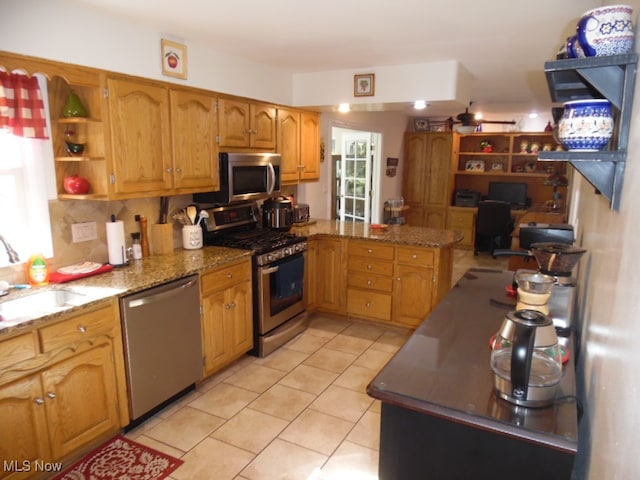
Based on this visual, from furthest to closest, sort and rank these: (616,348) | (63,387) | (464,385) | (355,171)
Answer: (355,171) < (63,387) < (464,385) < (616,348)

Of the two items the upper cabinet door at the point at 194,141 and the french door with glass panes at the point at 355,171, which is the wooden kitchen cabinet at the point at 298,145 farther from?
the french door with glass panes at the point at 355,171

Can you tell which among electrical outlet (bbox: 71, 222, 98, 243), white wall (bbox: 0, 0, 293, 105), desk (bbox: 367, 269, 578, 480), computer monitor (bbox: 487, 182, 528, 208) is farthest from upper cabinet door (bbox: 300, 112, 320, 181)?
computer monitor (bbox: 487, 182, 528, 208)

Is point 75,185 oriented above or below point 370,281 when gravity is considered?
above

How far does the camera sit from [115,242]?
2.79 m

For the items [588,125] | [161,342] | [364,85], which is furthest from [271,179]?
[588,125]

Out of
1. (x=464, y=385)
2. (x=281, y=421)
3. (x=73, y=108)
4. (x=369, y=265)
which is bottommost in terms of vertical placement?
(x=281, y=421)

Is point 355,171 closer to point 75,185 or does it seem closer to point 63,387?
point 75,185

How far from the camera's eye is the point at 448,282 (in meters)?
4.07

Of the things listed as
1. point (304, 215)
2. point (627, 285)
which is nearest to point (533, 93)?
point (304, 215)

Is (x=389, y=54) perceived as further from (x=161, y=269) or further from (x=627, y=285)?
(x=627, y=285)

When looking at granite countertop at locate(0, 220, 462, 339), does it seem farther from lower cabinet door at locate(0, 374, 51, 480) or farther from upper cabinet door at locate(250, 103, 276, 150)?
upper cabinet door at locate(250, 103, 276, 150)

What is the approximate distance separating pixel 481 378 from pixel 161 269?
2099mm

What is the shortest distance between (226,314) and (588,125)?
2573mm

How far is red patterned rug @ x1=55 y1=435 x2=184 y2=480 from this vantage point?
2.19 m
